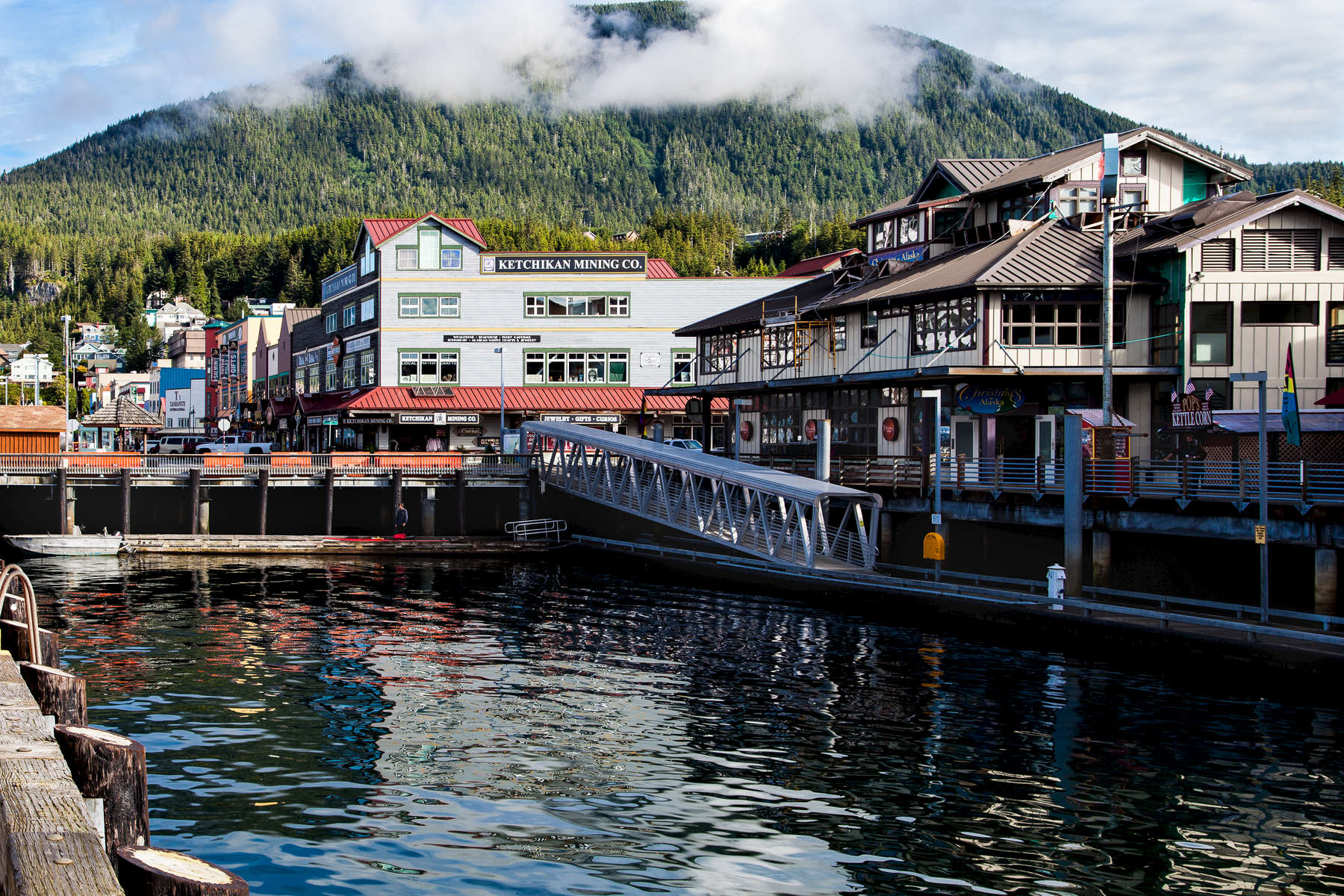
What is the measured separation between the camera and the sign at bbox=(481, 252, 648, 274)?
86500mm

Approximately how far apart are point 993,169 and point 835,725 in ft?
144

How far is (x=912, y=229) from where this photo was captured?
62.7m

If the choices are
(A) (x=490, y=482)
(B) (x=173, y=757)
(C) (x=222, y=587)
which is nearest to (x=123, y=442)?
(A) (x=490, y=482)


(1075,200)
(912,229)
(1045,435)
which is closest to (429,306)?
(912,229)

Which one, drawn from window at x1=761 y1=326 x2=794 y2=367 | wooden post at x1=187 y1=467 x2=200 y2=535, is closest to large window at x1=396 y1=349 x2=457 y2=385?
wooden post at x1=187 y1=467 x2=200 y2=535

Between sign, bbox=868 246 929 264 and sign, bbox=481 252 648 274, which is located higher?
sign, bbox=481 252 648 274

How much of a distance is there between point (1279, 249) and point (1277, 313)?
7.90ft

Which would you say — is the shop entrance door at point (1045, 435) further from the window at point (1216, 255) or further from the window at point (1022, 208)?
the window at point (1022, 208)

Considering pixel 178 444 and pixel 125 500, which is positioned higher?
pixel 178 444

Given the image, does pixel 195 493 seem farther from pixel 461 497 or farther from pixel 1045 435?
pixel 1045 435

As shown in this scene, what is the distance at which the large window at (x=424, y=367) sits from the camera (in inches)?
3406

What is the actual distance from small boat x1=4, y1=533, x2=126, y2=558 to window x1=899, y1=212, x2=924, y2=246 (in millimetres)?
40079

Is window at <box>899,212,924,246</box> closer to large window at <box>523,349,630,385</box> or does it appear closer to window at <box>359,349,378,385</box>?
large window at <box>523,349,630,385</box>

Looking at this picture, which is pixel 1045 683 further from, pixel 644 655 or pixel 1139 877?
pixel 1139 877
